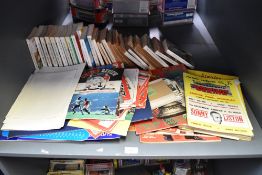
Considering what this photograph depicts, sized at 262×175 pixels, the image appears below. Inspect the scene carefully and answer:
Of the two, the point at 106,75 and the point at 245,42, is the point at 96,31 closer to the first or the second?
the point at 106,75

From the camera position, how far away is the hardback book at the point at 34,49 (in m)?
0.92

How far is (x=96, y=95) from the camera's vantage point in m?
0.83

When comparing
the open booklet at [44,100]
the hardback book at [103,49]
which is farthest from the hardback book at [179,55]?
the open booklet at [44,100]

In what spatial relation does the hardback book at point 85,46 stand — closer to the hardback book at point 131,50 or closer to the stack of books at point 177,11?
the hardback book at point 131,50

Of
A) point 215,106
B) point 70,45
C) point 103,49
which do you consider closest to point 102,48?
point 103,49

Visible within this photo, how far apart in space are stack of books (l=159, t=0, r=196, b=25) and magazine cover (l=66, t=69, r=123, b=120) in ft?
1.37

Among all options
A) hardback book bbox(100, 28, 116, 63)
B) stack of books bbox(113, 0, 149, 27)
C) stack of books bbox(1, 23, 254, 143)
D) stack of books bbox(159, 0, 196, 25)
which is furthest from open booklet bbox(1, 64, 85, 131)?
stack of books bbox(159, 0, 196, 25)

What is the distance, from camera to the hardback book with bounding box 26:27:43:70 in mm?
919

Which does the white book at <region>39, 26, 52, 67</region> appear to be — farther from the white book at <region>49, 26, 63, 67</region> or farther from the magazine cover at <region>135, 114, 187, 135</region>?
the magazine cover at <region>135, 114, 187, 135</region>

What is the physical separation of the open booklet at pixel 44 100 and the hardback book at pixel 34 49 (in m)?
0.02

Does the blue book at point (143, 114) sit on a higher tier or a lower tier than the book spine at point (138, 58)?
lower

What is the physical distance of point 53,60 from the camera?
3.22 ft

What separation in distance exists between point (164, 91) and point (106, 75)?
0.68 ft

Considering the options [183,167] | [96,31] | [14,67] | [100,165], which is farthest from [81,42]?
[183,167]
